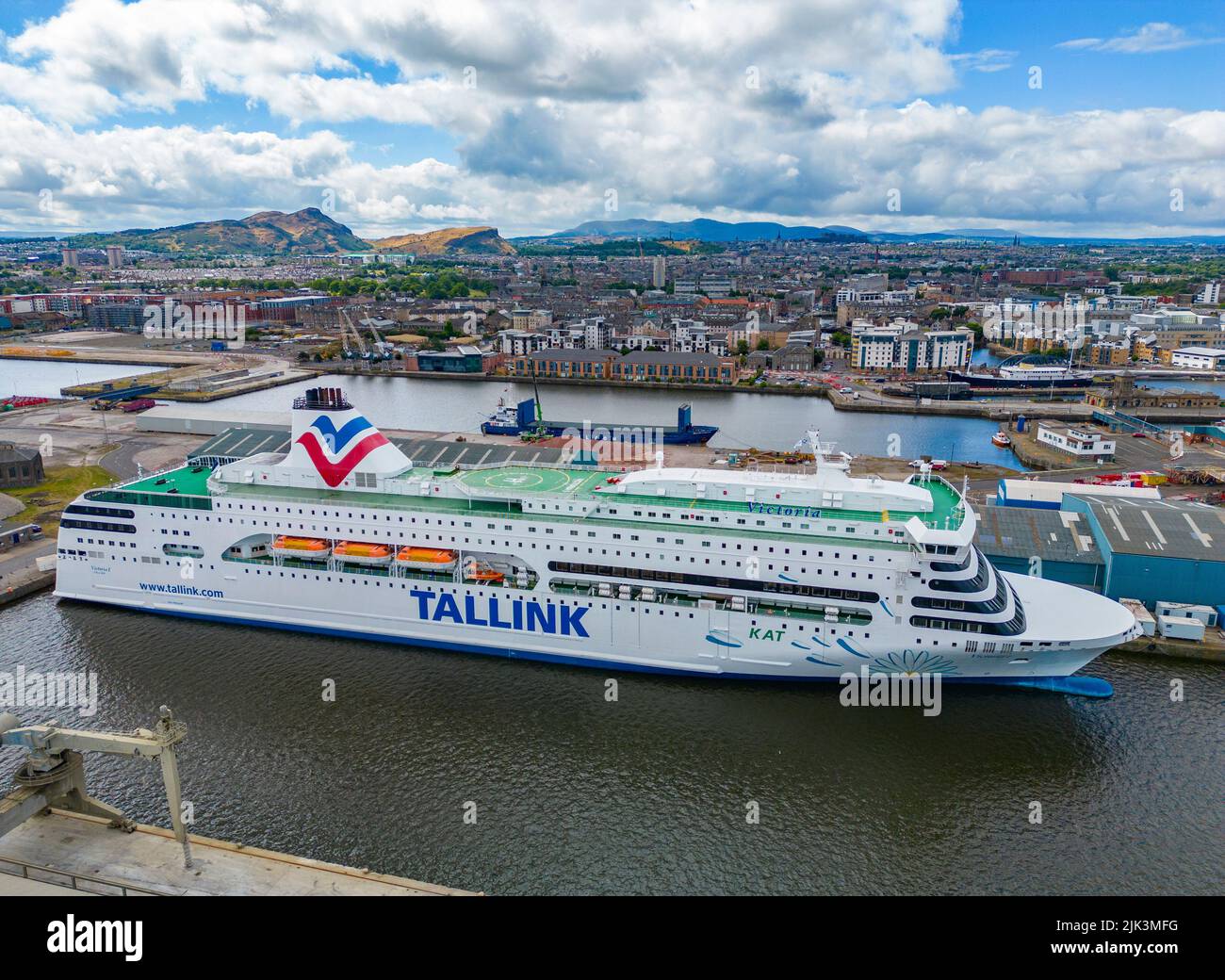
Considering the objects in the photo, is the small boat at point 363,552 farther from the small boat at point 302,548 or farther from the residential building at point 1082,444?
the residential building at point 1082,444

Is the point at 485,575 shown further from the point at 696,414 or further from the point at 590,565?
the point at 696,414

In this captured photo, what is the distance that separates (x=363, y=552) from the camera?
685 inches

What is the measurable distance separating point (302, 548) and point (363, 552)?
5.25 feet

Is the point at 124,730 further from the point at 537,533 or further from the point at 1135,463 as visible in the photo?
the point at 1135,463

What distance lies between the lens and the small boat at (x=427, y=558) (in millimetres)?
16862

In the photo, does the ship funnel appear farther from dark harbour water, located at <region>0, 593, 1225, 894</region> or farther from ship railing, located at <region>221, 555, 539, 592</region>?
dark harbour water, located at <region>0, 593, 1225, 894</region>

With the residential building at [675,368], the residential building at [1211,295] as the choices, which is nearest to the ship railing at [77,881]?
the residential building at [675,368]

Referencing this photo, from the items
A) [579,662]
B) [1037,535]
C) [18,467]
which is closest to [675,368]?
[1037,535]

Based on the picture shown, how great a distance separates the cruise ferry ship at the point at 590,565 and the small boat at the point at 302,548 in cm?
5

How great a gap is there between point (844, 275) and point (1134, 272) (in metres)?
45.8

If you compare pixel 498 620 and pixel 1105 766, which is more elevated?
pixel 498 620

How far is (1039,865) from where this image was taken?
443 inches

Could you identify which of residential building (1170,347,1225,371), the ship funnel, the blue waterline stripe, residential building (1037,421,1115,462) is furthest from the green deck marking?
residential building (1170,347,1225,371)

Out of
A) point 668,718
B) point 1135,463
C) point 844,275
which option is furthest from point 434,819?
point 844,275
